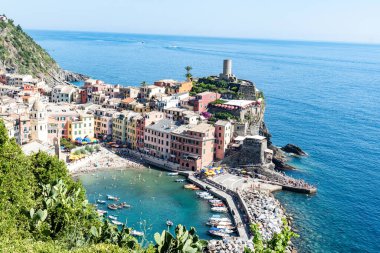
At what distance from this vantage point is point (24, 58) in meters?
130

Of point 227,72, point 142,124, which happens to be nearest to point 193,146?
point 142,124

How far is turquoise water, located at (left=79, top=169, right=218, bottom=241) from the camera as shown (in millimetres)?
48312

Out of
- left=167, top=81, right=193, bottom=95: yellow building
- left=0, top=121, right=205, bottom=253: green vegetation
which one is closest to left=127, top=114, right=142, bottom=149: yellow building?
left=167, top=81, right=193, bottom=95: yellow building

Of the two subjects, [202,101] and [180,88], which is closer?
[202,101]

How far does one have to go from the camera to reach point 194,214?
50.6 metres

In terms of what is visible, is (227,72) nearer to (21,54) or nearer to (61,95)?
(61,95)

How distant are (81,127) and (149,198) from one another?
24.5m

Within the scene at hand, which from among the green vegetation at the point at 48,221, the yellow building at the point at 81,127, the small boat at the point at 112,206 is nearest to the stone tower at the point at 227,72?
the yellow building at the point at 81,127

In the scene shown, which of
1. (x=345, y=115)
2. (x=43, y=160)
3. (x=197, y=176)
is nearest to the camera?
(x=43, y=160)

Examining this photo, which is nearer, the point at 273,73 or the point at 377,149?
the point at 377,149

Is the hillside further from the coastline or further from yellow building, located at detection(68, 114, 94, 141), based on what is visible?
the coastline

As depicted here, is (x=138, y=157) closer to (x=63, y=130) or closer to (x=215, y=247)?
(x=63, y=130)

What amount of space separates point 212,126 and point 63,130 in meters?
25.5

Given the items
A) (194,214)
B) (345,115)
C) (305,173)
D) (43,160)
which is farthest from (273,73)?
(43,160)
